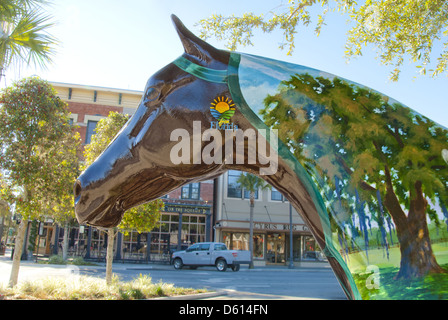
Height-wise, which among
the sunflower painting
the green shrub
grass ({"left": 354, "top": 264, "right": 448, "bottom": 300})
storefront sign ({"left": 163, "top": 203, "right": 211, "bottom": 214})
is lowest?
the green shrub

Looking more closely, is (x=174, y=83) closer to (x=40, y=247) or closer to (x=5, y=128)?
(x=5, y=128)

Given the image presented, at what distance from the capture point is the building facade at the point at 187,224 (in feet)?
88.2

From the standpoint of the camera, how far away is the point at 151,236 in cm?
2744

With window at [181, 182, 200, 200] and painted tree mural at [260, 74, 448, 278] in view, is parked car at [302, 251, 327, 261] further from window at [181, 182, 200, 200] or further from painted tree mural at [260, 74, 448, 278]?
painted tree mural at [260, 74, 448, 278]

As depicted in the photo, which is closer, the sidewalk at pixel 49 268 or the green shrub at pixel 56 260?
the sidewalk at pixel 49 268

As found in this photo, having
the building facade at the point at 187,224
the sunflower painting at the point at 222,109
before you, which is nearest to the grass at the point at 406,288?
the sunflower painting at the point at 222,109

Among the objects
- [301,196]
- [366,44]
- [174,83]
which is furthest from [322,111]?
[366,44]

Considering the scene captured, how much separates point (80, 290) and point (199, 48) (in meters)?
9.51

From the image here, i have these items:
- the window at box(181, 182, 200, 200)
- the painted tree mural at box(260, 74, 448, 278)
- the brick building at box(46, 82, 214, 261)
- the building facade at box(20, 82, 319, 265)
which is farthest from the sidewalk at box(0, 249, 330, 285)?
the painted tree mural at box(260, 74, 448, 278)

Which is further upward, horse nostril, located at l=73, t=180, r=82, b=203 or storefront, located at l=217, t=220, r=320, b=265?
horse nostril, located at l=73, t=180, r=82, b=203

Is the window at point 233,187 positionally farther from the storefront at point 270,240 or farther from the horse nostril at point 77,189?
the horse nostril at point 77,189

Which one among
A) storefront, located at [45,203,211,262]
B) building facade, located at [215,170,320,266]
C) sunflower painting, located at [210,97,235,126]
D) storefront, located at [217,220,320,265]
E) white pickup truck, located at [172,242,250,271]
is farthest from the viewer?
storefront, located at [217,220,320,265]

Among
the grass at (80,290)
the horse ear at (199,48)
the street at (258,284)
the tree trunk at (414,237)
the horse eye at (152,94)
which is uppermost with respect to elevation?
the horse ear at (199,48)

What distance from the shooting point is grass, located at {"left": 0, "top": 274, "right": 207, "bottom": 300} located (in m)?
8.35
